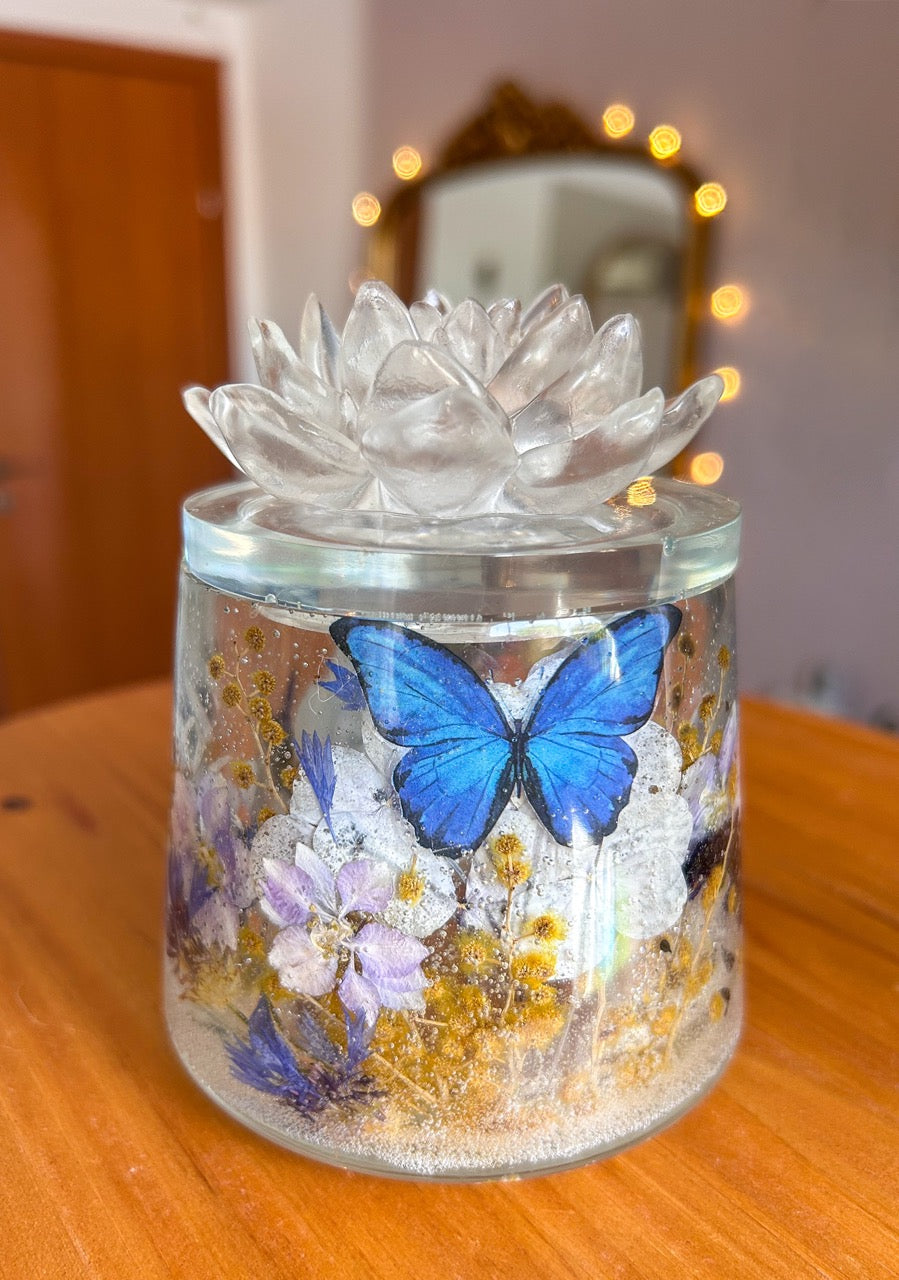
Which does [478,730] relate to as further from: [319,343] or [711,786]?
[319,343]

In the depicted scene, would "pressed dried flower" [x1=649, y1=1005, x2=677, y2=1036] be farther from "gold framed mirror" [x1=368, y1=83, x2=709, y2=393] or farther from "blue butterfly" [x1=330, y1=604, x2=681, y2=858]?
"gold framed mirror" [x1=368, y1=83, x2=709, y2=393]

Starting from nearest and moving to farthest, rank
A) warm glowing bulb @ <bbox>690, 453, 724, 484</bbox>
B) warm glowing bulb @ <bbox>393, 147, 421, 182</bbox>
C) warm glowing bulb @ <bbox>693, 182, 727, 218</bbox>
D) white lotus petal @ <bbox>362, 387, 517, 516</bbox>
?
white lotus petal @ <bbox>362, 387, 517, 516</bbox> < warm glowing bulb @ <bbox>693, 182, 727, 218</bbox> < warm glowing bulb @ <bbox>690, 453, 724, 484</bbox> < warm glowing bulb @ <bbox>393, 147, 421, 182</bbox>

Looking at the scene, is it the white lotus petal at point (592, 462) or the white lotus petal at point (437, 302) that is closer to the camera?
the white lotus petal at point (592, 462)

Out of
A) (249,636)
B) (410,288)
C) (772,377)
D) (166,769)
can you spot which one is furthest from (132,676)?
(249,636)

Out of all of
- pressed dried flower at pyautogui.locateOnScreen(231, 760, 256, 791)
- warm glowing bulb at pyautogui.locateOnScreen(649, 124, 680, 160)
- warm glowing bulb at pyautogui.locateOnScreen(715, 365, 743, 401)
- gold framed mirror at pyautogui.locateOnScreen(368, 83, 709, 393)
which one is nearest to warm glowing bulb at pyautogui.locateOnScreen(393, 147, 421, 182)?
gold framed mirror at pyautogui.locateOnScreen(368, 83, 709, 393)

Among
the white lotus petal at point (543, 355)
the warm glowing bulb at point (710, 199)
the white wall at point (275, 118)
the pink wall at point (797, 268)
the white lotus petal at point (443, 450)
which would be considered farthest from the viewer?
the white wall at point (275, 118)

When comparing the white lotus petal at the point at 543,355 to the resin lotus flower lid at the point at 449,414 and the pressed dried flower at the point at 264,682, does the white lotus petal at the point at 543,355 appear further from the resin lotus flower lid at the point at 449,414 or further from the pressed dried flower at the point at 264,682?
the pressed dried flower at the point at 264,682

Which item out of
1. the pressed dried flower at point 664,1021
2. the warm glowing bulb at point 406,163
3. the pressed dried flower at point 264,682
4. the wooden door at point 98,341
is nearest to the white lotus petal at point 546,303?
the pressed dried flower at point 264,682
